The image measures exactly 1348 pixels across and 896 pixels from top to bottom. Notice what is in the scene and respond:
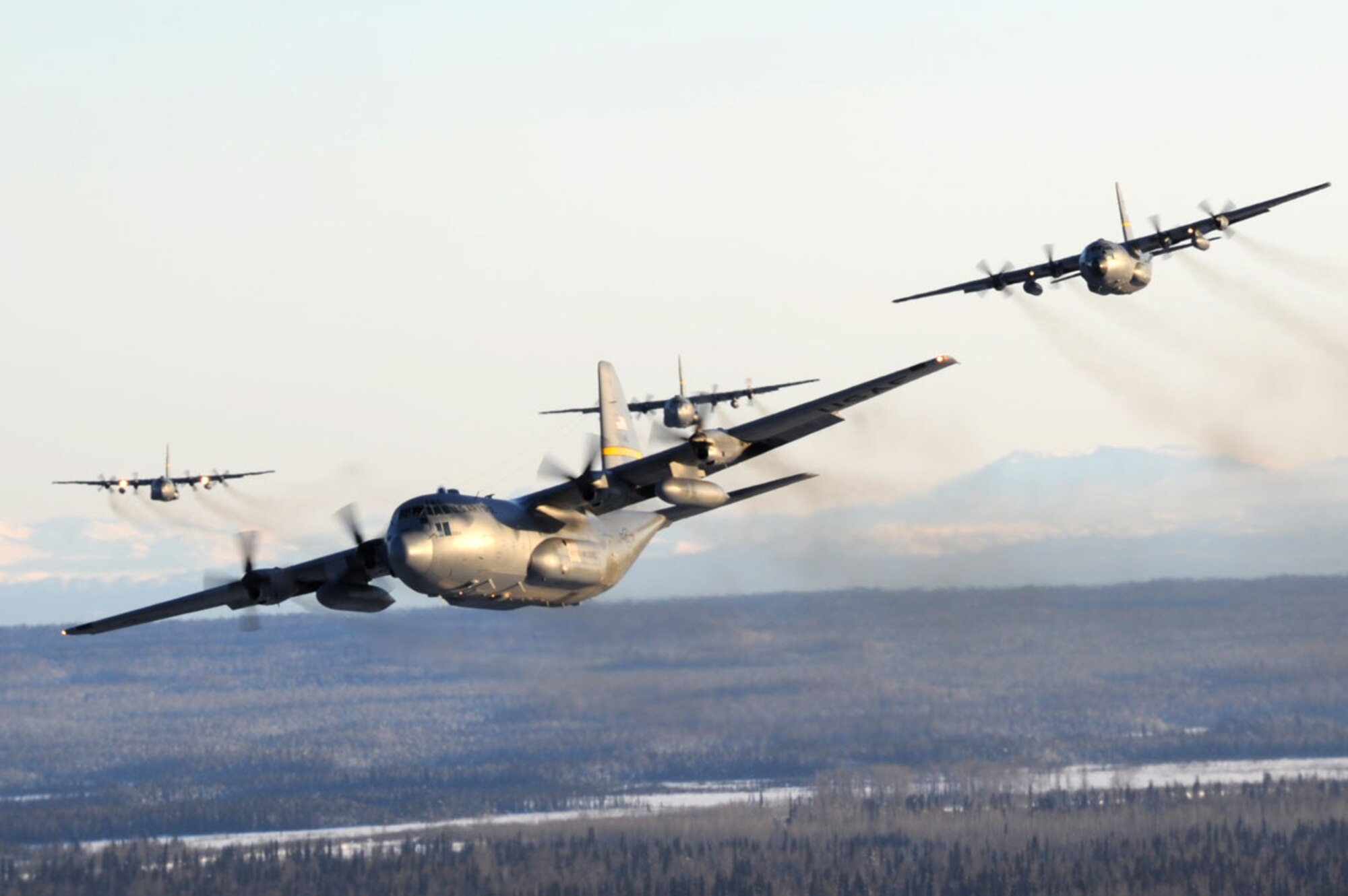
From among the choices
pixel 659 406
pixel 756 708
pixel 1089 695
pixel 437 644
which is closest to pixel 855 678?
pixel 756 708

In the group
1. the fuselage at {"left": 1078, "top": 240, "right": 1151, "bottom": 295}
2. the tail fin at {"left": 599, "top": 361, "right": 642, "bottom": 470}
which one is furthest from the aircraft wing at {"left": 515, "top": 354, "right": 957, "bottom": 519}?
the fuselage at {"left": 1078, "top": 240, "right": 1151, "bottom": 295}

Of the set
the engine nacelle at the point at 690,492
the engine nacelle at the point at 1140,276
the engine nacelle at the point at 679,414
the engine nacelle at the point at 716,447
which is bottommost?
the engine nacelle at the point at 690,492

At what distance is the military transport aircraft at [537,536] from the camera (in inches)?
2138

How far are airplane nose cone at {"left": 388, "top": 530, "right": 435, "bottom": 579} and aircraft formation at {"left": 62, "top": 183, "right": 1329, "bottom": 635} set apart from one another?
4cm

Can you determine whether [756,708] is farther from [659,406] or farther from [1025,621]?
[659,406]

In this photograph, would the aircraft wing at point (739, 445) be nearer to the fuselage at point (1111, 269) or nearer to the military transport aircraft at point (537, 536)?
the military transport aircraft at point (537, 536)

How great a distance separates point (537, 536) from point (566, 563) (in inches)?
51.6

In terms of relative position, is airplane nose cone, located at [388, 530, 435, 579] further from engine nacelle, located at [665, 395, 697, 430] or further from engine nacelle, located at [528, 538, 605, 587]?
engine nacelle, located at [665, 395, 697, 430]

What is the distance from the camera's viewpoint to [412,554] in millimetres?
53844

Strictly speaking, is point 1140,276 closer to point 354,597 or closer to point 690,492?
point 690,492

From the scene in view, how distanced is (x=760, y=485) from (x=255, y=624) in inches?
695

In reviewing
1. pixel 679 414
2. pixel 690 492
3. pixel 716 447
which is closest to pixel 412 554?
pixel 690 492

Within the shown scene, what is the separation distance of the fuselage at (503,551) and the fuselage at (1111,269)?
17.0m

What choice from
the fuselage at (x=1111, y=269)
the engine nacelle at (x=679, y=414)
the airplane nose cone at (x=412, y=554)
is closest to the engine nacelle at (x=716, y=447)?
the airplane nose cone at (x=412, y=554)
